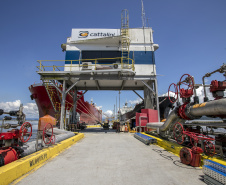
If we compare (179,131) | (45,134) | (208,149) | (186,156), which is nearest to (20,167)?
(45,134)

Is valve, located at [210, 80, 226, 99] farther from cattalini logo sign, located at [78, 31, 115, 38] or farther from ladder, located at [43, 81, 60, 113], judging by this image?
ladder, located at [43, 81, 60, 113]

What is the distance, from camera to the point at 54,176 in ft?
11.1

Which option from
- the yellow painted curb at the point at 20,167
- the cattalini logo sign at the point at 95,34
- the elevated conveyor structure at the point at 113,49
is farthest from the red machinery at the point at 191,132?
the cattalini logo sign at the point at 95,34

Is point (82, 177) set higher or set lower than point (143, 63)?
lower

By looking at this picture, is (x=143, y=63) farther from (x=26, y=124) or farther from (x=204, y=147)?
(x=26, y=124)

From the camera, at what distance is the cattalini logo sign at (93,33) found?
15.1 metres

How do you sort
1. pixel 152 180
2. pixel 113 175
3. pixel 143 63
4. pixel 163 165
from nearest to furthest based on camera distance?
1. pixel 152 180
2. pixel 113 175
3. pixel 163 165
4. pixel 143 63

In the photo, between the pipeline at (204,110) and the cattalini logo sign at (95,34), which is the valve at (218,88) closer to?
the pipeline at (204,110)

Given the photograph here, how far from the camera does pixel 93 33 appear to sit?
1512cm

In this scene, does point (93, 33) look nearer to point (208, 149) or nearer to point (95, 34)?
point (95, 34)

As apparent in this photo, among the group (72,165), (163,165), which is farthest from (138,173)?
(72,165)

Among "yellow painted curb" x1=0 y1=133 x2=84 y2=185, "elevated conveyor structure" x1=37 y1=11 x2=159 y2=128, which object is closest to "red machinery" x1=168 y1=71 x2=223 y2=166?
"yellow painted curb" x1=0 y1=133 x2=84 y2=185

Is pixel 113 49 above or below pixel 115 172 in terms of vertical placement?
above

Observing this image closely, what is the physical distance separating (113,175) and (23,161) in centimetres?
238
